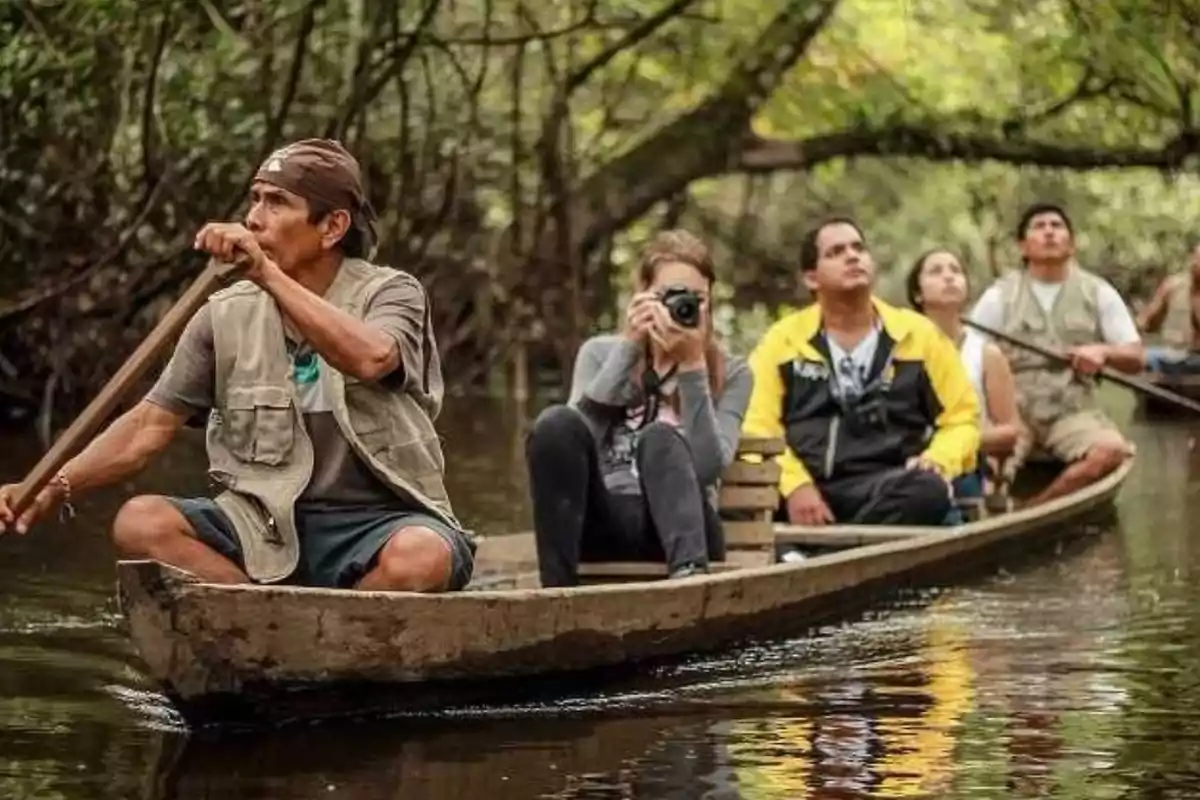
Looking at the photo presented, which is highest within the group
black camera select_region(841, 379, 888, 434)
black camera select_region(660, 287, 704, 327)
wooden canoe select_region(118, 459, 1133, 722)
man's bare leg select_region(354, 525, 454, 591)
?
black camera select_region(660, 287, 704, 327)

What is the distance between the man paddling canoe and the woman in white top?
640 cm

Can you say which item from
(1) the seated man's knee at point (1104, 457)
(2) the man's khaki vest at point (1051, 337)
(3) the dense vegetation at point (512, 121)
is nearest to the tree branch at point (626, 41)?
(3) the dense vegetation at point (512, 121)

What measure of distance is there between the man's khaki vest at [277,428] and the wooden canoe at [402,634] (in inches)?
11.4

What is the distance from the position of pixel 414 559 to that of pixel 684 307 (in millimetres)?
1680

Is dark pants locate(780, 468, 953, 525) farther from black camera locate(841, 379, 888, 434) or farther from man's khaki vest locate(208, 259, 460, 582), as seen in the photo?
man's khaki vest locate(208, 259, 460, 582)

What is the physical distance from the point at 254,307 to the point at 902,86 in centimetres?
1457

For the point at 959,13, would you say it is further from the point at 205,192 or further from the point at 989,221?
the point at 989,221

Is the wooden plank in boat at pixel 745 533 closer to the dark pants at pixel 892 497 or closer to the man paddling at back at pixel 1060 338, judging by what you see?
the dark pants at pixel 892 497

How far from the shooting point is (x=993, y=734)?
5.81m

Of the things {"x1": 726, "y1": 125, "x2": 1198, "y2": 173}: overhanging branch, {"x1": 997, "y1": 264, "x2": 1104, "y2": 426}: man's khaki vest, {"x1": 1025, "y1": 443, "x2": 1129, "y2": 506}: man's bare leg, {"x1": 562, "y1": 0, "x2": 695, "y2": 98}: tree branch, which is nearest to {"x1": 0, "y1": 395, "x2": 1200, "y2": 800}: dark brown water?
{"x1": 1025, "y1": 443, "x2": 1129, "y2": 506}: man's bare leg

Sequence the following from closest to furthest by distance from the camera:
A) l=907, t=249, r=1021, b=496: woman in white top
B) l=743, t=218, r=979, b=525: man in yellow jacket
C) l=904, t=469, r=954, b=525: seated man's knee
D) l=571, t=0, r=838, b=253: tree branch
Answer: l=743, t=218, r=979, b=525: man in yellow jacket < l=904, t=469, r=954, b=525: seated man's knee < l=907, t=249, r=1021, b=496: woman in white top < l=571, t=0, r=838, b=253: tree branch

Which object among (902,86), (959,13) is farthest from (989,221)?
(959,13)

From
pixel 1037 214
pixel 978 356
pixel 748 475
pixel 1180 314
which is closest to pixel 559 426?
pixel 748 475

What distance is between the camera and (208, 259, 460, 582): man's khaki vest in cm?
583
